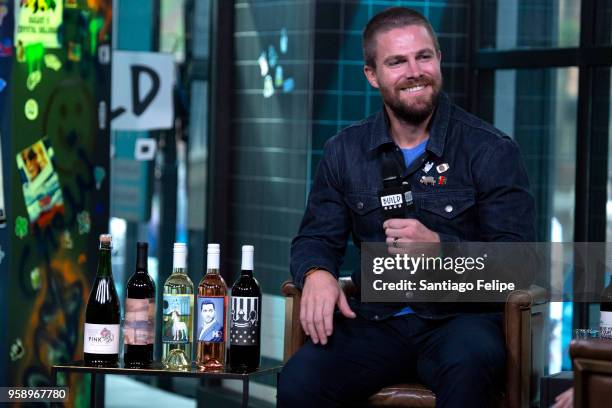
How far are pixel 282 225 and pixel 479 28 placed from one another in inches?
46.1

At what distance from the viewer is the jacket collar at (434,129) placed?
3.56 m

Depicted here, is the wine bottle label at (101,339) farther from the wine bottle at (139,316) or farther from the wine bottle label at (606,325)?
the wine bottle label at (606,325)

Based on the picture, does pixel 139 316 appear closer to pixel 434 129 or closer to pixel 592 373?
pixel 434 129

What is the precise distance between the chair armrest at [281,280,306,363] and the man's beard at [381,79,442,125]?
590mm

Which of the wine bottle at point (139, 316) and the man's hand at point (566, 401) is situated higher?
the wine bottle at point (139, 316)

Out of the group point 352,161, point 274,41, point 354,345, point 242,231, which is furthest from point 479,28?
point 354,345

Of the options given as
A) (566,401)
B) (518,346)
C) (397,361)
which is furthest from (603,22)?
(566,401)

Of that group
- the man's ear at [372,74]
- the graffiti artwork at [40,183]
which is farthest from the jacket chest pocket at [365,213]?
the graffiti artwork at [40,183]

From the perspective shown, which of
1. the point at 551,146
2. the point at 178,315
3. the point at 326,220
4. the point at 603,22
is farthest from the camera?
the point at 551,146

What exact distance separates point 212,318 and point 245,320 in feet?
0.31

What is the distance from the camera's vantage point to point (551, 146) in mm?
4984

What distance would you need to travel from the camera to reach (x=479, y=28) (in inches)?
203

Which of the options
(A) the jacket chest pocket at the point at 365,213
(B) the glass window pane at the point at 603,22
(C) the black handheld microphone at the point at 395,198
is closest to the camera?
(C) the black handheld microphone at the point at 395,198

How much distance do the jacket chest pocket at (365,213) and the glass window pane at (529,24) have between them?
5.31 feet
